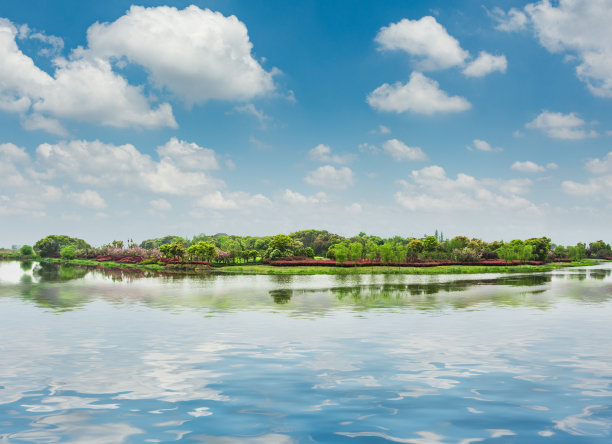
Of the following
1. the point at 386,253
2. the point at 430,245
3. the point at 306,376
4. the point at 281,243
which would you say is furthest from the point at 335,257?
the point at 306,376

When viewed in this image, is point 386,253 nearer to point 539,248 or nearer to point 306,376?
point 539,248

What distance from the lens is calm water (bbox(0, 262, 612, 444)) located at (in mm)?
8703

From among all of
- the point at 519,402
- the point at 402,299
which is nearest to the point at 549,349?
the point at 519,402

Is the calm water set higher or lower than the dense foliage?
lower

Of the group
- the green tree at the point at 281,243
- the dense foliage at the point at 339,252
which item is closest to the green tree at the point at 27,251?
the dense foliage at the point at 339,252

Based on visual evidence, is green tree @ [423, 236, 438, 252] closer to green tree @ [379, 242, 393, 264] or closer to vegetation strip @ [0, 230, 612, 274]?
vegetation strip @ [0, 230, 612, 274]

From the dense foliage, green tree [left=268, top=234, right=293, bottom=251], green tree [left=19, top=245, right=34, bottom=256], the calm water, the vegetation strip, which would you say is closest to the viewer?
the calm water

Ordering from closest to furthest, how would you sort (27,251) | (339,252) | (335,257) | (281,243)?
(339,252) < (335,257) < (281,243) < (27,251)

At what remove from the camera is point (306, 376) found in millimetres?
12258

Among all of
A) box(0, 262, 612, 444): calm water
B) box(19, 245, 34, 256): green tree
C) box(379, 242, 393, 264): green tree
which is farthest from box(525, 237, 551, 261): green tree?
box(19, 245, 34, 256): green tree

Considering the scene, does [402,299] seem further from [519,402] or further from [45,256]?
[45,256]

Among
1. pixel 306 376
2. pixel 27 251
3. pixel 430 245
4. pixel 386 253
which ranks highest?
pixel 430 245

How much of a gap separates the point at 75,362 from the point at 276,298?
65.3 ft

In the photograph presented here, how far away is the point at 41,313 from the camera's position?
2458 centimetres
